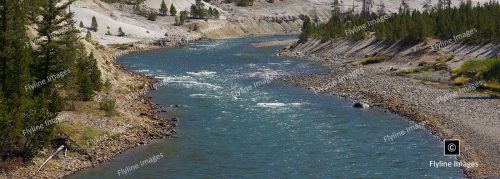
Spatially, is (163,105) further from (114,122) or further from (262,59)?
(262,59)

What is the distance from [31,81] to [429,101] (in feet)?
138

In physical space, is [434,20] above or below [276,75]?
above

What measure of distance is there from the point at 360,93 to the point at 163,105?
24.9 meters

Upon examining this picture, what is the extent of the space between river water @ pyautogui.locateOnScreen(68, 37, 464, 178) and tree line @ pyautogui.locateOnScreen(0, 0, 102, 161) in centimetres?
449

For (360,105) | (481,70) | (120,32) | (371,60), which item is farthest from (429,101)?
(120,32)

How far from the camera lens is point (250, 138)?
161 ft

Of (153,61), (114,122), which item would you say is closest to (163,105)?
(114,122)

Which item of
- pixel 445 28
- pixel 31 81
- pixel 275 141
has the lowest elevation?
pixel 275 141

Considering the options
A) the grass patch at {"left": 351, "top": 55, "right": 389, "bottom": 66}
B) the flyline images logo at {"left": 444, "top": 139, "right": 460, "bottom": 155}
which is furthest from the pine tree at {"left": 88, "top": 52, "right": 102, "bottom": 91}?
the grass patch at {"left": 351, "top": 55, "right": 389, "bottom": 66}

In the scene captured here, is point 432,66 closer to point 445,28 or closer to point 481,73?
point 481,73

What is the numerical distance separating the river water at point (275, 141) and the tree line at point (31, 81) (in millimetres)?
4489

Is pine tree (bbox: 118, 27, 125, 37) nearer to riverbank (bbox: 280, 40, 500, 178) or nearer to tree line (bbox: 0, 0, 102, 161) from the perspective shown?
riverbank (bbox: 280, 40, 500, 178)

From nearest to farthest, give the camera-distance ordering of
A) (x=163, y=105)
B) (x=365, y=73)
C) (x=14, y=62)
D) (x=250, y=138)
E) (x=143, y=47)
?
(x=14, y=62)
(x=250, y=138)
(x=163, y=105)
(x=365, y=73)
(x=143, y=47)

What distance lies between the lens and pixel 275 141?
48.0m
